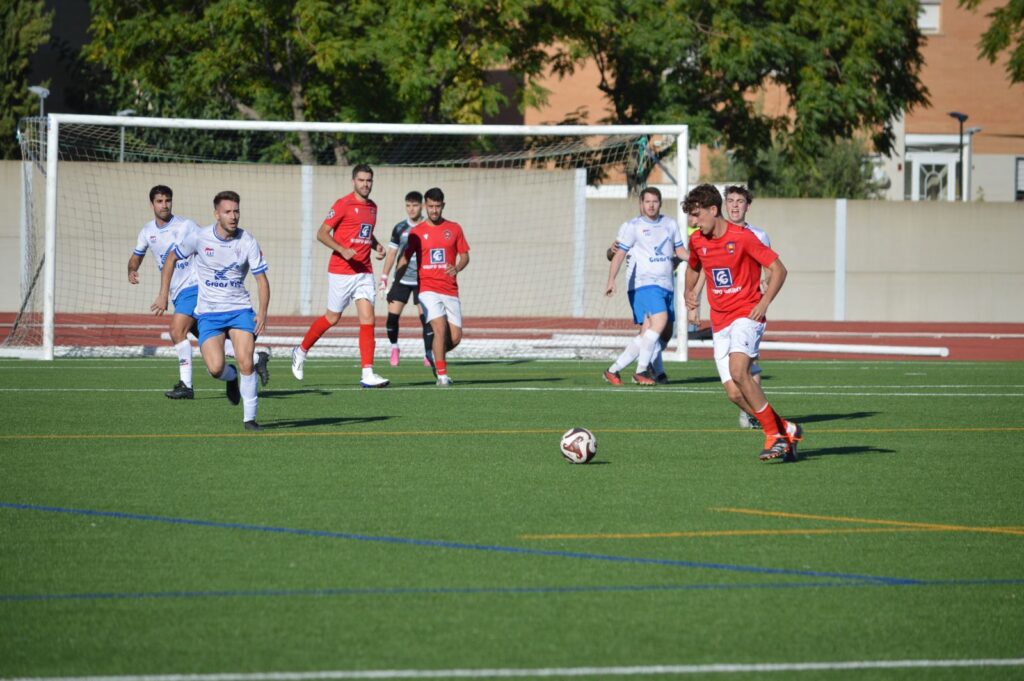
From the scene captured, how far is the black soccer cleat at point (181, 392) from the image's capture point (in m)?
14.2

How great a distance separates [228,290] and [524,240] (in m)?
21.0

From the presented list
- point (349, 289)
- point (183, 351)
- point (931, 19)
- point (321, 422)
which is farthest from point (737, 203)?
point (931, 19)

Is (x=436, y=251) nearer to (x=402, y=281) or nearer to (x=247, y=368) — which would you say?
(x=402, y=281)

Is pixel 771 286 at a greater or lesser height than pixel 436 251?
lesser

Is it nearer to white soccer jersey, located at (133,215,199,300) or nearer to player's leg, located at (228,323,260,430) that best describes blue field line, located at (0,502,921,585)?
player's leg, located at (228,323,260,430)

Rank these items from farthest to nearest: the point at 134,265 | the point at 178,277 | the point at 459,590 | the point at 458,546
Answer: the point at 134,265, the point at 178,277, the point at 458,546, the point at 459,590

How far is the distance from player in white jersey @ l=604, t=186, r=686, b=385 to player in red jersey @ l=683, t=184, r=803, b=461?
5.29 meters

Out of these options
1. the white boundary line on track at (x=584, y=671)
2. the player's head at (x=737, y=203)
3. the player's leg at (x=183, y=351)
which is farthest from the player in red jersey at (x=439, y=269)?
the white boundary line on track at (x=584, y=671)

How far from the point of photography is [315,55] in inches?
1275

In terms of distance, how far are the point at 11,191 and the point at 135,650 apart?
90.5 feet

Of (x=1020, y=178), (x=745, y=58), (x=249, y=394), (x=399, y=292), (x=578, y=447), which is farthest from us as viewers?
(x=1020, y=178)

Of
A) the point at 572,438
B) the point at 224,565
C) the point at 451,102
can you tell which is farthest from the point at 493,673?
the point at 451,102

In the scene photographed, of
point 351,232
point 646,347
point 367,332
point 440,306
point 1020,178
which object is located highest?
point 1020,178

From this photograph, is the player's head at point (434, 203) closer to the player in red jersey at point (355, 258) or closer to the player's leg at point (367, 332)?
the player in red jersey at point (355, 258)
